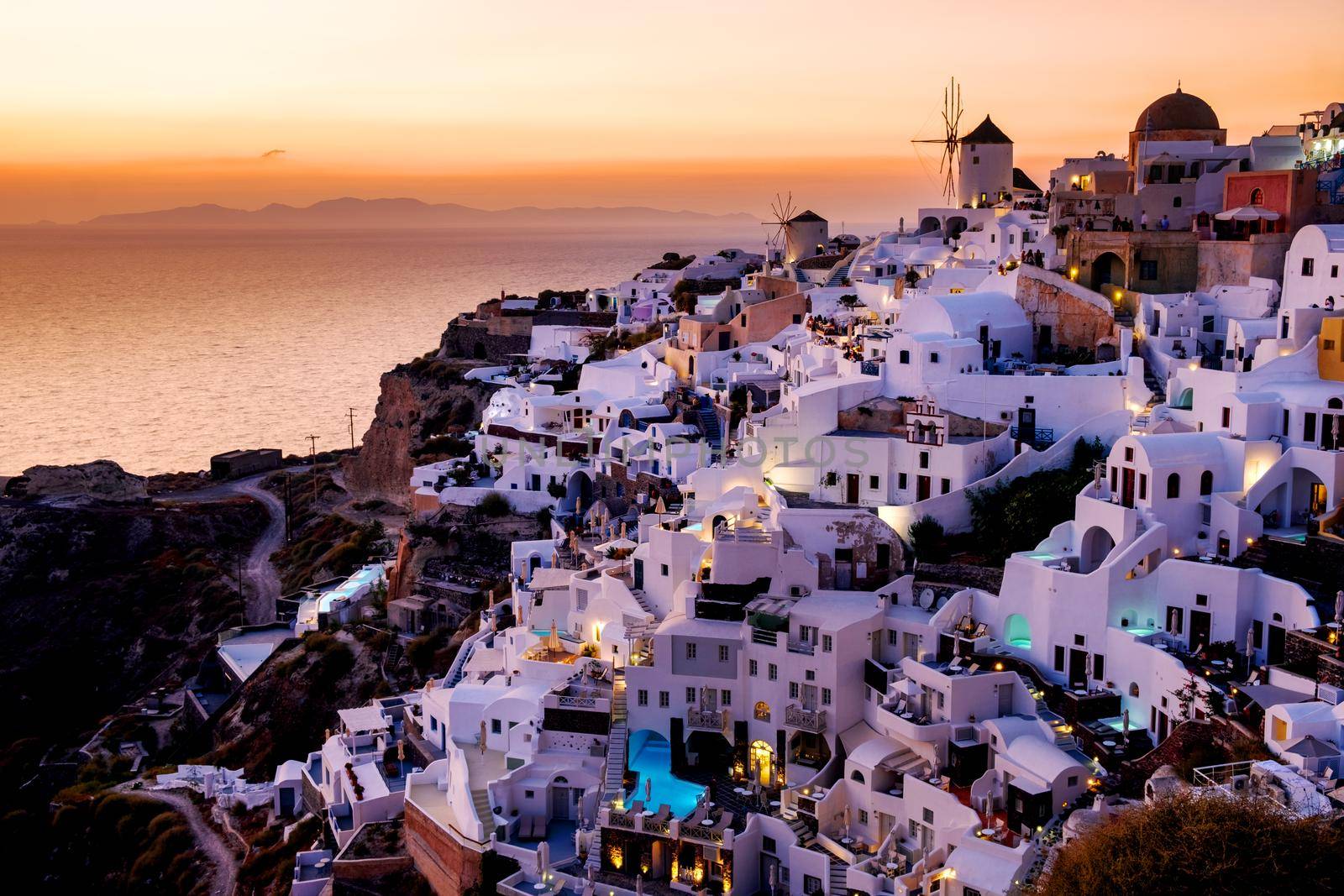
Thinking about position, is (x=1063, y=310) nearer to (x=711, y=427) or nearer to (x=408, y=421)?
(x=711, y=427)

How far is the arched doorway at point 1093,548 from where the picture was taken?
2235 cm

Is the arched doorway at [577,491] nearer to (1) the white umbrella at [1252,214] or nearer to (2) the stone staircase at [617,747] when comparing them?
(2) the stone staircase at [617,747]

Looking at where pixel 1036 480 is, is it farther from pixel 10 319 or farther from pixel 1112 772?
pixel 10 319

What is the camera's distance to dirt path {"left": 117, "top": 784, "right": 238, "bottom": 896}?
86.6 ft

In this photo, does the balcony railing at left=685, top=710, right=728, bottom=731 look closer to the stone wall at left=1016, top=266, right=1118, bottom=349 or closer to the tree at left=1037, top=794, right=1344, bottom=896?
the tree at left=1037, top=794, right=1344, bottom=896

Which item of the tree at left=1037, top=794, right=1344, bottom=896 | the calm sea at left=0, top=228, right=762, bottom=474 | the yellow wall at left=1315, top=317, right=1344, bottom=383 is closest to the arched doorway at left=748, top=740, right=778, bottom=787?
the tree at left=1037, top=794, right=1344, bottom=896

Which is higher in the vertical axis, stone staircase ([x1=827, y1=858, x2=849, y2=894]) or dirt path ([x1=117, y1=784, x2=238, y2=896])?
stone staircase ([x1=827, y1=858, x2=849, y2=894])

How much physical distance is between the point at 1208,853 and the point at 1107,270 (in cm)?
1812

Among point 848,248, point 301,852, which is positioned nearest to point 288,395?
point 848,248

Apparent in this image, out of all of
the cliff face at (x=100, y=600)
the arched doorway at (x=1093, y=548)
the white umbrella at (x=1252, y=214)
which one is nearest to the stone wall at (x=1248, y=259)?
the white umbrella at (x=1252, y=214)

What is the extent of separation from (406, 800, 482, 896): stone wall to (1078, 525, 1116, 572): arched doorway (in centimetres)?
1093

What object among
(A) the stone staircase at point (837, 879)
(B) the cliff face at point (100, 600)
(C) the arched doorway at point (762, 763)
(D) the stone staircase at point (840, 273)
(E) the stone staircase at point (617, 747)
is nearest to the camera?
(A) the stone staircase at point (837, 879)

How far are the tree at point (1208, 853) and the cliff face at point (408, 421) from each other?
104 ft

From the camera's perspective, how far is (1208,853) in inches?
591
